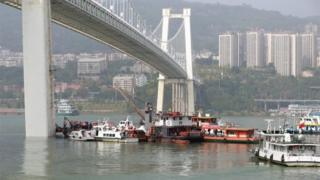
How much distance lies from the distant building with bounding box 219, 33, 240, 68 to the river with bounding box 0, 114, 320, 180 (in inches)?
4170

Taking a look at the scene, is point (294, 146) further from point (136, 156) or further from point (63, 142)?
point (63, 142)

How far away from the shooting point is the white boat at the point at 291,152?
2339cm

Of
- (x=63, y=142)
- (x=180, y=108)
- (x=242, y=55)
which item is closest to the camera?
(x=63, y=142)

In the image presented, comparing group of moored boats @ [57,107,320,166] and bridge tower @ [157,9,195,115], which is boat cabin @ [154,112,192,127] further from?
bridge tower @ [157,9,195,115]

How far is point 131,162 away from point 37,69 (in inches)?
351

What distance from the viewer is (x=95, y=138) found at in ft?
117

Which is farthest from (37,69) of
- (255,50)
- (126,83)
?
(255,50)

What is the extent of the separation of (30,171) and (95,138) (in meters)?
13.9

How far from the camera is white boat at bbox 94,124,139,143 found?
34.6 meters

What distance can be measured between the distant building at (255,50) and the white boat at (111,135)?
98178 millimetres

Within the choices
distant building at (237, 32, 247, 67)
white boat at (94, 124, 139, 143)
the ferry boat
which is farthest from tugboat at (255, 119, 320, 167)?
distant building at (237, 32, 247, 67)

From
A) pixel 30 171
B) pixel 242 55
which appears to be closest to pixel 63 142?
pixel 30 171

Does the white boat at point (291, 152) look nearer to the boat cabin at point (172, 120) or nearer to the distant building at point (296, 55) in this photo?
the boat cabin at point (172, 120)

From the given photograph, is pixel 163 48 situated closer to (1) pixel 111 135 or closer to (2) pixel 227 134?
(2) pixel 227 134
